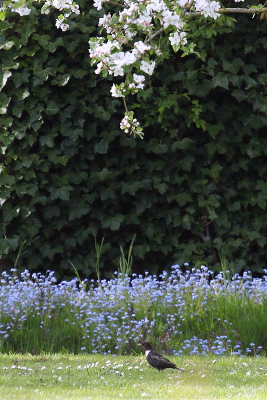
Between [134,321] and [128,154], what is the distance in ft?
5.96

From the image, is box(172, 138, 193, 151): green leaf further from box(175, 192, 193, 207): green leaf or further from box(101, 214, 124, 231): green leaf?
box(101, 214, 124, 231): green leaf

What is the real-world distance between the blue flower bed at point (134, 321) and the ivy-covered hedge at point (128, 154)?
2.58 feet

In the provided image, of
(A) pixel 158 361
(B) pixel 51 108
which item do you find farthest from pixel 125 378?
(B) pixel 51 108

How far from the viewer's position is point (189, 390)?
11.4 ft

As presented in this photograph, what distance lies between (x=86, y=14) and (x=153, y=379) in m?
3.53

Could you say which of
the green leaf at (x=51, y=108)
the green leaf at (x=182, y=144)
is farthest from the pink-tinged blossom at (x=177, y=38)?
the green leaf at (x=51, y=108)

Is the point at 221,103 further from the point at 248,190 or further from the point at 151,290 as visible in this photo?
→ the point at 151,290

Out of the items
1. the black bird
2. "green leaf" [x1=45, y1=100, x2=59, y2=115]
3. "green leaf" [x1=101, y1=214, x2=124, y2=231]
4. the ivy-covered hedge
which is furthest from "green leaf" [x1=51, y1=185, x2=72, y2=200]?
the black bird

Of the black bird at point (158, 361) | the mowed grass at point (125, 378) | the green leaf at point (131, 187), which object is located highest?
the green leaf at point (131, 187)

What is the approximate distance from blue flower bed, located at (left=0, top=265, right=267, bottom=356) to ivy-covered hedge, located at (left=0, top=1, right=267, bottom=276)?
0.79m

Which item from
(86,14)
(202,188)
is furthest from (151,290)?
(86,14)

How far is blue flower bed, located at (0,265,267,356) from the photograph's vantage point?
457cm

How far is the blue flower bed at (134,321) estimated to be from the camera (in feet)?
15.0

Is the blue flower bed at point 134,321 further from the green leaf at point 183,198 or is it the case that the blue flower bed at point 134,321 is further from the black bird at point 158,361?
the green leaf at point 183,198
